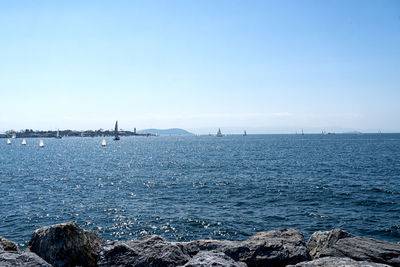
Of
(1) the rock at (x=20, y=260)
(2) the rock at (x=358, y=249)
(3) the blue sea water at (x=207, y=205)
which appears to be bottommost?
(3) the blue sea water at (x=207, y=205)

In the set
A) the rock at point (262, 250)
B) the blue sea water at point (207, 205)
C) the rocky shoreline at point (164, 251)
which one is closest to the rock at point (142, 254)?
the rocky shoreline at point (164, 251)

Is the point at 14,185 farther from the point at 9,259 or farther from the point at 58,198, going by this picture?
the point at 9,259

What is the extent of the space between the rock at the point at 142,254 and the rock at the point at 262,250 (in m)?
1.05

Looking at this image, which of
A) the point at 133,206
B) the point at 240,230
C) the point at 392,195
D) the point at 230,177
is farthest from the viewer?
the point at 230,177

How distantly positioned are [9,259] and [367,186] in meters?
41.6

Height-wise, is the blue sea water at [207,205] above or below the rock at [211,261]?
below

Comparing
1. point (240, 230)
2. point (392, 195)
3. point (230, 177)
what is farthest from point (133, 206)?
point (392, 195)

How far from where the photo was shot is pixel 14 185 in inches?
1790

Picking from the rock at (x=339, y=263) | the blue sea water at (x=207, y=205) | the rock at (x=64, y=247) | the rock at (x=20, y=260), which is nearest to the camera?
the rock at (x=339, y=263)

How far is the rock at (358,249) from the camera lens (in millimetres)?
8977

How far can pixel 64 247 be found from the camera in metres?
9.45

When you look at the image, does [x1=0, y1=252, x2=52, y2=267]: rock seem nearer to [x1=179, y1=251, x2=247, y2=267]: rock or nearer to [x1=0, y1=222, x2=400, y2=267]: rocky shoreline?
[x1=0, y1=222, x2=400, y2=267]: rocky shoreline

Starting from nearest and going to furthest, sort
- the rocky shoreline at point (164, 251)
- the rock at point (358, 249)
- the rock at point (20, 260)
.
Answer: the rock at point (20, 260) → the rock at point (358, 249) → the rocky shoreline at point (164, 251)

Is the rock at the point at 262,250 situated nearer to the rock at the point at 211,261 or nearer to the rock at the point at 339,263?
the rock at the point at 211,261
